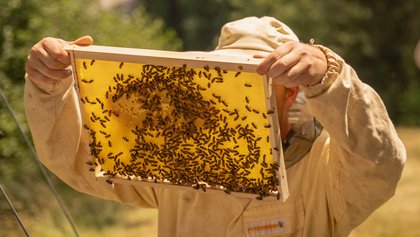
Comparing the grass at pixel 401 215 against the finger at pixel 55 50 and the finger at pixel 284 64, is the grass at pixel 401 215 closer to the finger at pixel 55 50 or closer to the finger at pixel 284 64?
the finger at pixel 55 50

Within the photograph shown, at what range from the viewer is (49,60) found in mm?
2689

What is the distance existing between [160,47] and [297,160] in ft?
22.9

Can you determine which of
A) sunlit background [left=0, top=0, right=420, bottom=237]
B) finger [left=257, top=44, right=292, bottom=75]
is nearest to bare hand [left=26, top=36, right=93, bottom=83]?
finger [left=257, top=44, right=292, bottom=75]

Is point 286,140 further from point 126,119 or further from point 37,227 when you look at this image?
point 37,227

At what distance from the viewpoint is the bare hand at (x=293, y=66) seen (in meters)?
2.32

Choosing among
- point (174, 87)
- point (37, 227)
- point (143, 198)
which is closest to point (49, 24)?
point (37, 227)

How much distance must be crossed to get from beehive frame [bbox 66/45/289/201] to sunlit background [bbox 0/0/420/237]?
1427mm

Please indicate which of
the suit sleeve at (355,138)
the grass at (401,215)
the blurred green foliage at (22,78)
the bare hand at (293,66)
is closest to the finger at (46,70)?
the bare hand at (293,66)

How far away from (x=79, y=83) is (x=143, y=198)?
67 cm

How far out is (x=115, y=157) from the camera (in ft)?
9.59

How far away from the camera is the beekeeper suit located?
2506mm

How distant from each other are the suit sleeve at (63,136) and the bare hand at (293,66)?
923 millimetres

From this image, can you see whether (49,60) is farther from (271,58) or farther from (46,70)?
(271,58)

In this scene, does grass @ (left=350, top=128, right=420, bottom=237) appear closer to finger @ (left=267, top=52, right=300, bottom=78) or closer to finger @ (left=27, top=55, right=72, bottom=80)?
finger @ (left=27, top=55, right=72, bottom=80)
